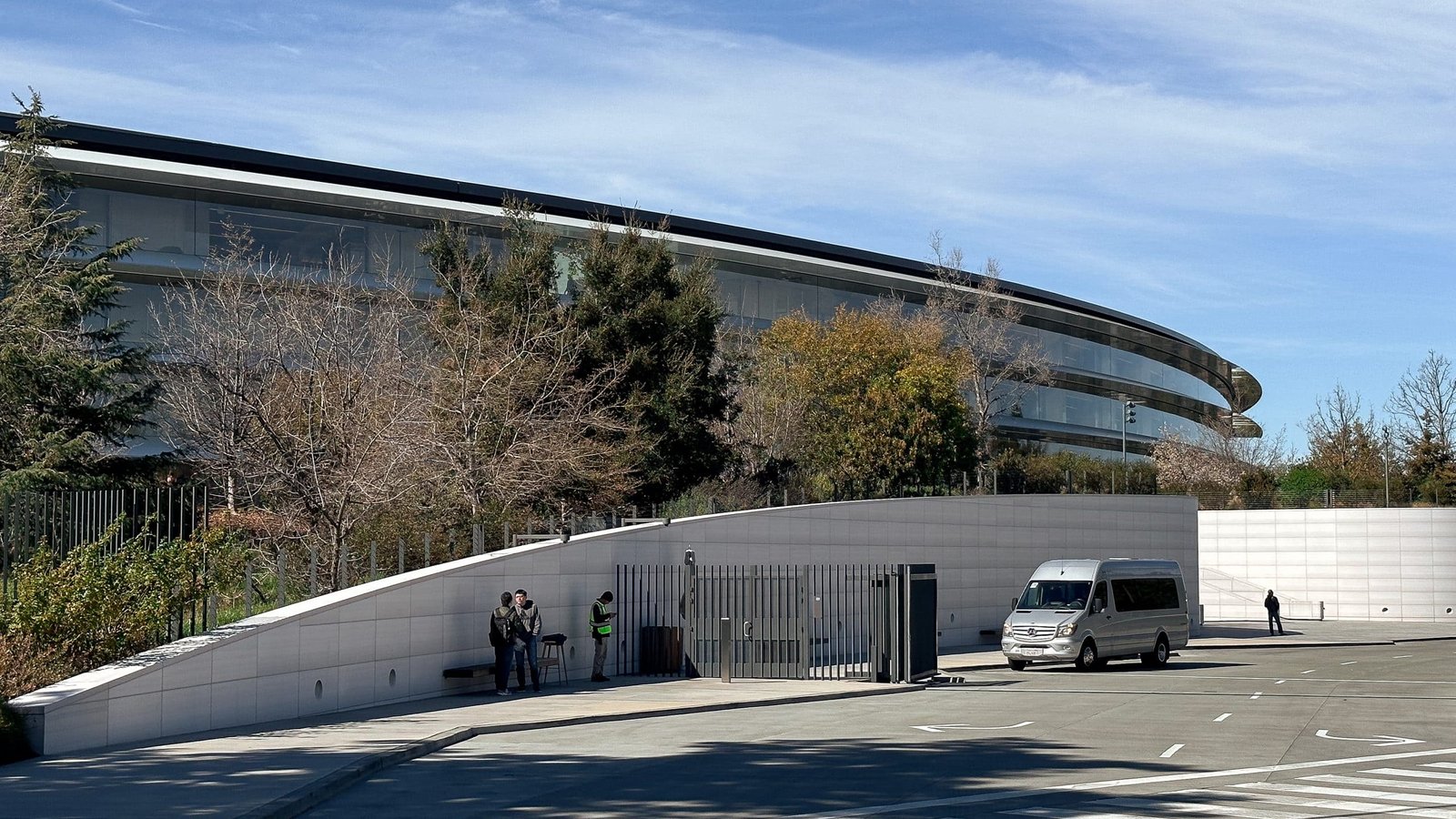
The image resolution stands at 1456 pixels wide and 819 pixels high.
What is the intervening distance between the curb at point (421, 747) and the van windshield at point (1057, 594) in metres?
7.61

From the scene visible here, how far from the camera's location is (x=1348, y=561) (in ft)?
218

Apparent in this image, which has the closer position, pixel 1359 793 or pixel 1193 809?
pixel 1193 809

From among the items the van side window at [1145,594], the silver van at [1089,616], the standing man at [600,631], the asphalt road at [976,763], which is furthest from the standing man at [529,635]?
the van side window at [1145,594]

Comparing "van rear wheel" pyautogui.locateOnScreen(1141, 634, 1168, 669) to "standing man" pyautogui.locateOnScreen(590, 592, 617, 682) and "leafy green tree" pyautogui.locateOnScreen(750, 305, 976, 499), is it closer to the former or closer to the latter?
"leafy green tree" pyautogui.locateOnScreen(750, 305, 976, 499)

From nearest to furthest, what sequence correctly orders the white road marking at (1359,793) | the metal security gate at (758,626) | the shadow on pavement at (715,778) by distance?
the shadow on pavement at (715,778), the white road marking at (1359,793), the metal security gate at (758,626)

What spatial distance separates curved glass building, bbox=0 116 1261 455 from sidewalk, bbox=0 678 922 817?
1045 inches

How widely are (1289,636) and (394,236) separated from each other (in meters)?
35.5

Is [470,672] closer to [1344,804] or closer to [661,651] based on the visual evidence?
[661,651]

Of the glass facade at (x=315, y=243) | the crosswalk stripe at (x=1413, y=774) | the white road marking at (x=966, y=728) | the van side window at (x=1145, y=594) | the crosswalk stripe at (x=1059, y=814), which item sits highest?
the glass facade at (x=315, y=243)

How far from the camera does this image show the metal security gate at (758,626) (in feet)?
90.9

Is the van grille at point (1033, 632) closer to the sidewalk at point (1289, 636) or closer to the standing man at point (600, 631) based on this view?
the sidewalk at point (1289, 636)

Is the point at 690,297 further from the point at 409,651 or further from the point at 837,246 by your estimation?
the point at 837,246

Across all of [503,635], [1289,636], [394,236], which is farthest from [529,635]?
[1289,636]

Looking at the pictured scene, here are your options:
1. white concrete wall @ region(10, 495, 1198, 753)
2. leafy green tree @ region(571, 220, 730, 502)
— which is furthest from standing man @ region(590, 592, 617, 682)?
leafy green tree @ region(571, 220, 730, 502)
